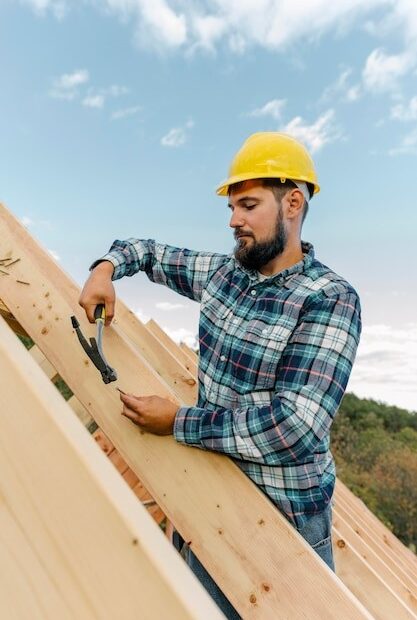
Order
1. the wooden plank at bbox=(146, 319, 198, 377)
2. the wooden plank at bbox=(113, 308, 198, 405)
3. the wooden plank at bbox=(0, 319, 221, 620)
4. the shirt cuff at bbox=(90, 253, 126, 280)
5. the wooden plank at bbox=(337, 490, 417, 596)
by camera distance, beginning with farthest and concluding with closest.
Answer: the wooden plank at bbox=(146, 319, 198, 377) → the wooden plank at bbox=(337, 490, 417, 596) → the wooden plank at bbox=(113, 308, 198, 405) → the shirt cuff at bbox=(90, 253, 126, 280) → the wooden plank at bbox=(0, 319, 221, 620)

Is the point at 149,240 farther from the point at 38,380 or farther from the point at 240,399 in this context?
the point at 38,380

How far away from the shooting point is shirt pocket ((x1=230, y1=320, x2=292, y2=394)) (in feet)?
5.36

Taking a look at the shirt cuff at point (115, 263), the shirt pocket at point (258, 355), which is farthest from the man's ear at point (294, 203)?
the shirt cuff at point (115, 263)

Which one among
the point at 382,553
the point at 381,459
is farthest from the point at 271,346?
the point at 381,459

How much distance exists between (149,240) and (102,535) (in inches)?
72.3

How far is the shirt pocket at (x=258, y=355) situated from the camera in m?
1.63

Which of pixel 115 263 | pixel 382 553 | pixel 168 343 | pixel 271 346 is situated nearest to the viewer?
pixel 271 346

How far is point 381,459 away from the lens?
58.5 ft

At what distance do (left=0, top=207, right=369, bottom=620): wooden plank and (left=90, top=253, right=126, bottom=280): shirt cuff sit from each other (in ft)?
A: 0.79

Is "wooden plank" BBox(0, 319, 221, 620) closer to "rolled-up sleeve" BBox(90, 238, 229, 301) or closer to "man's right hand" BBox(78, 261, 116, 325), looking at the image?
"man's right hand" BBox(78, 261, 116, 325)

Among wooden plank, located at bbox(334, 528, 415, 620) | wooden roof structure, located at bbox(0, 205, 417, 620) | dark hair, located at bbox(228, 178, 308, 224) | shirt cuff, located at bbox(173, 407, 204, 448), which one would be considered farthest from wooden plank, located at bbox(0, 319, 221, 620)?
wooden plank, located at bbox(334, 528, 415, 620)

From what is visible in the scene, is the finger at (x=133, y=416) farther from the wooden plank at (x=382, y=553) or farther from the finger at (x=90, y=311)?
the wooden plank at (x=382, y=553)

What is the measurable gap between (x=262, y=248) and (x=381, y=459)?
17984mm

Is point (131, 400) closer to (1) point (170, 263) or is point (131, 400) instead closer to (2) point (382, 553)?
(1) point (170, 263)
